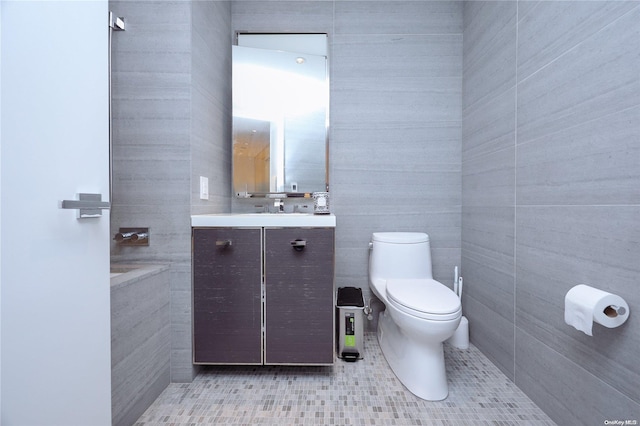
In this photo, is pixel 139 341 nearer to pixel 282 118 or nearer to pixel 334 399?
pixel 334 399

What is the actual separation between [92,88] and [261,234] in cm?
83

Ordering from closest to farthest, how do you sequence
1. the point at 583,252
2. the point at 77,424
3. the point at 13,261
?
the point at 13,261 < the point at 77,424 < the point at 583,252

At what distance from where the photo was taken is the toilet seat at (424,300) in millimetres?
1212

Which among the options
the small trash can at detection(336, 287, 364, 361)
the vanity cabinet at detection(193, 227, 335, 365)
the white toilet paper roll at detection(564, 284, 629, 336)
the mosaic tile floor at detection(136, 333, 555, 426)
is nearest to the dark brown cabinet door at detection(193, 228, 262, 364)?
the vanity cabinet at detection(193, 227, 335, 365)

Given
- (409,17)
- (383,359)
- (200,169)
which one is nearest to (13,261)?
(200,169)

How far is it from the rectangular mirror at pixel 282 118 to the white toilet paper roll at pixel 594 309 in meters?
1.36

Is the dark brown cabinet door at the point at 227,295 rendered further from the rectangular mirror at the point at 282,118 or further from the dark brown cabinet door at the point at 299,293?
the rectangular mirror at the point at 282,118

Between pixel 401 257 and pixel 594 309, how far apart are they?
3.03 feet

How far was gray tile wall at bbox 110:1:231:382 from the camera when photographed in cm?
135

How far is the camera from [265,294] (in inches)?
54.1

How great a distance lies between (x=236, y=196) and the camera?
74.9 inches

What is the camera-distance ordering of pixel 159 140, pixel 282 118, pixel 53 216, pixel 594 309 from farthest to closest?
pixel 282 118 → pixel 159 140 → pixel 594 309 → pixel 53 216

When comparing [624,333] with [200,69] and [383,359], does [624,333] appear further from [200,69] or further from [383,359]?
[200,69]

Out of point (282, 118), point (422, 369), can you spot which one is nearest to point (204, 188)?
point (282, 118)
